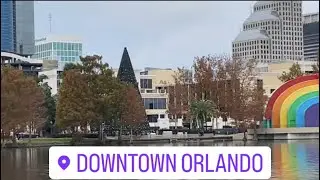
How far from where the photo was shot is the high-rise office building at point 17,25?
230 inches

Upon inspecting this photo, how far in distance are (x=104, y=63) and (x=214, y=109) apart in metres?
3.13

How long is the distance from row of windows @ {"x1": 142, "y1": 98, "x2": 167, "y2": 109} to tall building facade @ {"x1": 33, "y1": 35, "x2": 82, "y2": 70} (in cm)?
506

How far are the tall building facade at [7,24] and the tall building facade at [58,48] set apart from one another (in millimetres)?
1036

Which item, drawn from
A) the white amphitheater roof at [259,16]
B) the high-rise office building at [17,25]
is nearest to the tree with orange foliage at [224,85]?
the white amphitheater roof at [259,16]

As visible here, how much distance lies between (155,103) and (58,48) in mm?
6444

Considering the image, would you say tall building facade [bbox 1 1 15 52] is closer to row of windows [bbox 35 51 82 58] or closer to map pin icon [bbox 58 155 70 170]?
row of windows [bbox 35 51 82 58]

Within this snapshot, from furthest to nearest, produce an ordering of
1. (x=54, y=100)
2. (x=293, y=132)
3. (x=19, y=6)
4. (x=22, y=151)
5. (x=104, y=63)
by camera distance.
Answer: (x=293, y=132) → (x=104, y=63) → (x=54, y=100) → (x=22, y=151) → (x=19, y=6)

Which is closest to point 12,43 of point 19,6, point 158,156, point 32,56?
point 19,6

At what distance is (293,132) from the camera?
18.1 metres

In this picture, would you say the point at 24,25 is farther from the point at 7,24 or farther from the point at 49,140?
the point at 49,140

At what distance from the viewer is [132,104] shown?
43.3ft

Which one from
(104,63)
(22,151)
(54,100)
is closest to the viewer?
(22,151)

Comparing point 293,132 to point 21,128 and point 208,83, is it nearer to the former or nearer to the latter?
point 208,83

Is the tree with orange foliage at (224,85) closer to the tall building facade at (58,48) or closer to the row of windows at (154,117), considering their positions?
the row of windows at (154,117)
